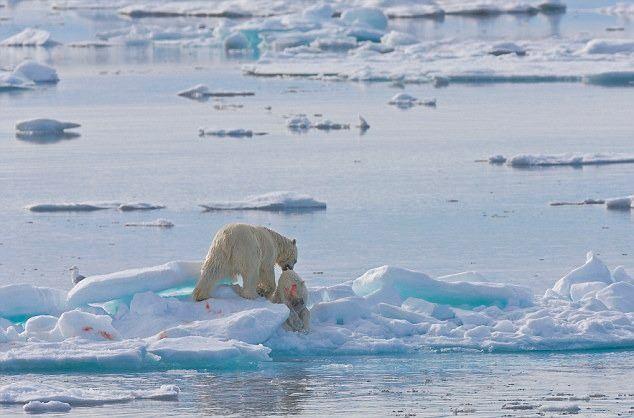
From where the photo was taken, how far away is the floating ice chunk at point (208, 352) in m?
9.05

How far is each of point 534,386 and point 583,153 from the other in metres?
12.7

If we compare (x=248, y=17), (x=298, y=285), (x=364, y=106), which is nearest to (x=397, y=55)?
(x=364, y=106)

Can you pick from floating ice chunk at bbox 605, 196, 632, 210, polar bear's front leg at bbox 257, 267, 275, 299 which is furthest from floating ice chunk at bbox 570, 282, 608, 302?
floating ice chunk at bbox 605, 196, 632, 210

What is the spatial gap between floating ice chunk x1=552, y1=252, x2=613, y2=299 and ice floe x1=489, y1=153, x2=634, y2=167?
29.2ft

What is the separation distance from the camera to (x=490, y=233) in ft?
48.9

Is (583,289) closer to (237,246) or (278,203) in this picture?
(237,246)

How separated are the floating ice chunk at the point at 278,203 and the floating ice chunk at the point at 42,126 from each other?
778cm

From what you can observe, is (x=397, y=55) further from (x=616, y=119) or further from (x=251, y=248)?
(x=251, y=248)

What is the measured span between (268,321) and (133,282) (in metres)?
1.03

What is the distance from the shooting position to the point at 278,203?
16531 millimetres

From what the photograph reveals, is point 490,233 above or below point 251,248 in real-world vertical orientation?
below

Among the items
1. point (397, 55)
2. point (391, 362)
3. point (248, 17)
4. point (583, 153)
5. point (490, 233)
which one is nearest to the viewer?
point (391, 362)

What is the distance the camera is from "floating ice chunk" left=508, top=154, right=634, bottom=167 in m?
20.0

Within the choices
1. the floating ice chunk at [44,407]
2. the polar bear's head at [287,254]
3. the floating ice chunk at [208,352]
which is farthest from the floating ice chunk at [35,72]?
the floating ice chunk at [44,407]
